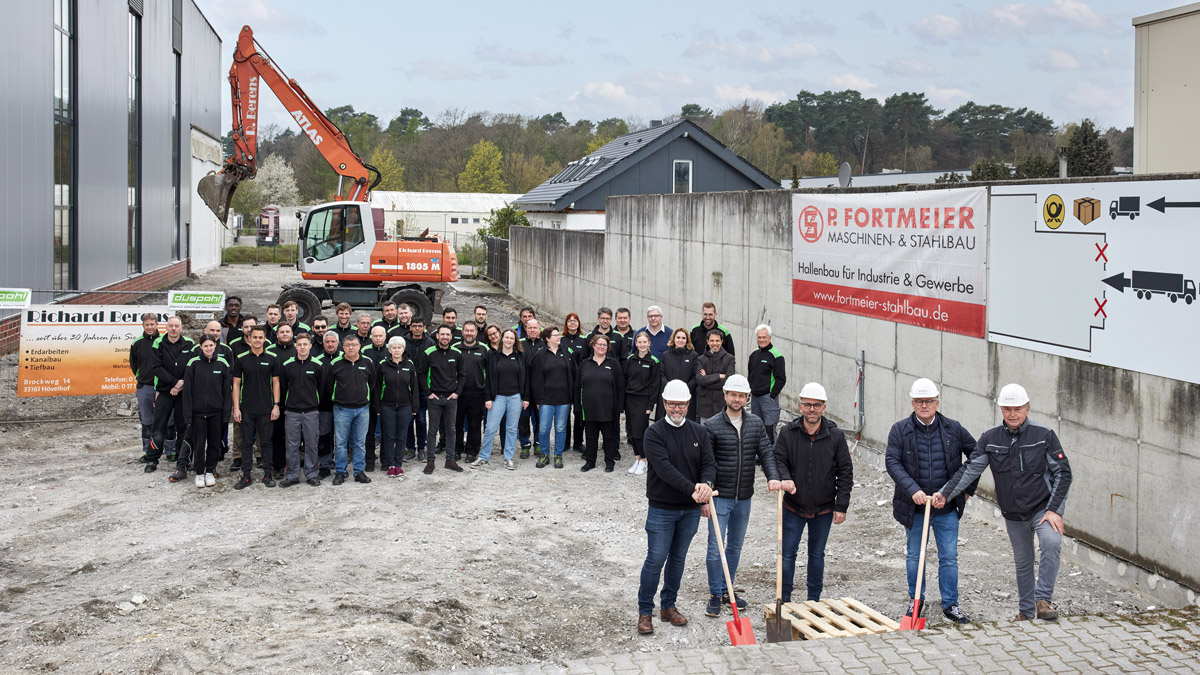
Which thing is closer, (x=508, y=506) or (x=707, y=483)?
(x=707, y=483)

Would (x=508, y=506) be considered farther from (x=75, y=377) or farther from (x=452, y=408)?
(x=75, y=377)

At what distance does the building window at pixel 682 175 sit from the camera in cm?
3275

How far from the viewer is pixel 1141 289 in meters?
7.48

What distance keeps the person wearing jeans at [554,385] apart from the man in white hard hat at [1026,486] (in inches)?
218

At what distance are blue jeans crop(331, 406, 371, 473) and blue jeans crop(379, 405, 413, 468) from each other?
0.66 ft

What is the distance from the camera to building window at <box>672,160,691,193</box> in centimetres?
3275

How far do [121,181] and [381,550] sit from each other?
21248mm

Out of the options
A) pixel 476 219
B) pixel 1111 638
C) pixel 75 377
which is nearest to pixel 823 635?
pixel 1111 638

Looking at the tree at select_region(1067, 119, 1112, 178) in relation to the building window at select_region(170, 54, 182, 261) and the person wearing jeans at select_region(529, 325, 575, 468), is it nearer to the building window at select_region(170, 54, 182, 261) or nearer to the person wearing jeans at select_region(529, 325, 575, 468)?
the person wearing jeans at select_region(529, 325, 575, 468)

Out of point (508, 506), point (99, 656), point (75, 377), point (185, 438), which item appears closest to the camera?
point (99, 656)

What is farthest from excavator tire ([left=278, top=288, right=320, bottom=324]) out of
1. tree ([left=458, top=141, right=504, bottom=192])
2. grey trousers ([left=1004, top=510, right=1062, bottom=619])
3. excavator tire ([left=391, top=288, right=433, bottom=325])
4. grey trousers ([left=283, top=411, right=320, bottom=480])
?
tree ([left=458, top=141, right=504, bottom=192])

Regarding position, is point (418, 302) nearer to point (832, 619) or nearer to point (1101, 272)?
point (1101, 272)

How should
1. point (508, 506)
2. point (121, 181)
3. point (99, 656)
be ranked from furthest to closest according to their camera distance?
point (121, 181) → point (508, 506) → point (99, 656)

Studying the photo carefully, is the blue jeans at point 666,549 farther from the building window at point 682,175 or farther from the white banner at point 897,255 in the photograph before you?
the building window at point 682,175
